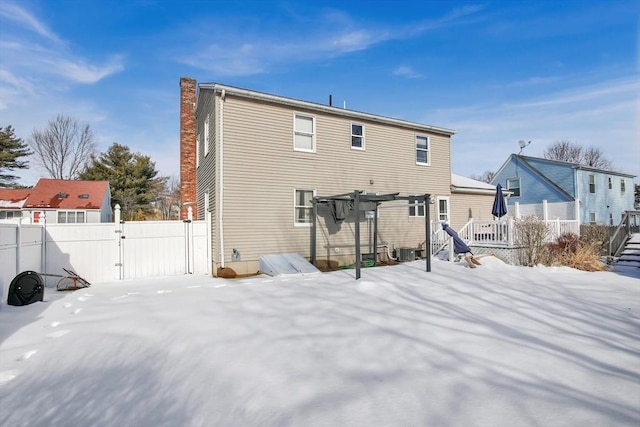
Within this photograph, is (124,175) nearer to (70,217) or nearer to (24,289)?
(70,217)

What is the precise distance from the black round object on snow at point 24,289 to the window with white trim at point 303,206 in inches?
282

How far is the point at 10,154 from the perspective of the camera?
32125 millimetres

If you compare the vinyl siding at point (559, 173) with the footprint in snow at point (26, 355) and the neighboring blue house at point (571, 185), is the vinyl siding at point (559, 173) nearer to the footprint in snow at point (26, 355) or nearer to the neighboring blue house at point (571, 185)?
the neighboring blue house at point (571, 185)

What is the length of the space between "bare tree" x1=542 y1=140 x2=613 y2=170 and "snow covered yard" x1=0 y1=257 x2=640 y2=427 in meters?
48.0

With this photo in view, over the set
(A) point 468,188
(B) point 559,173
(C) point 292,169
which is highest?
(B) point 559,173

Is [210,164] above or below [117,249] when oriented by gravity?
above

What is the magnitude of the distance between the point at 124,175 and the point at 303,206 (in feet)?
85.3

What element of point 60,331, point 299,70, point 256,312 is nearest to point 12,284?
point 60,331

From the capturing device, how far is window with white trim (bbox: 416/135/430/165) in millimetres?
15312

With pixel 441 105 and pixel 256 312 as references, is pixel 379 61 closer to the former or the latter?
pixel 441 105

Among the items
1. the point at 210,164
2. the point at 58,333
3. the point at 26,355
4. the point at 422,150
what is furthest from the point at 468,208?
the point at 26,355

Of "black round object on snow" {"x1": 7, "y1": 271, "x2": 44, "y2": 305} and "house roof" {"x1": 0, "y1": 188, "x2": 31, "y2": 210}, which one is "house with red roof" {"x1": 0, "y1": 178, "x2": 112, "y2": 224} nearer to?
"house roof" {"x1": 0, "y1": 188, "x2": 31, "y2": 210}

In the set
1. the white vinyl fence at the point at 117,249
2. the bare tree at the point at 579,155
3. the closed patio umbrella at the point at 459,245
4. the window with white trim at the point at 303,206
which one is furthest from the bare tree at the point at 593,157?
the white vinyl fence at the point at 117,249

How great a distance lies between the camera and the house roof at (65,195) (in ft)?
73.2
